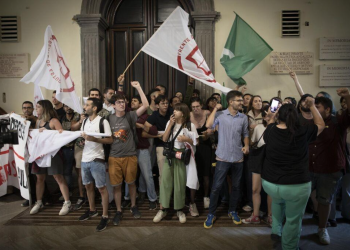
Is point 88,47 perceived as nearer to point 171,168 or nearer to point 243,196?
point 171,168

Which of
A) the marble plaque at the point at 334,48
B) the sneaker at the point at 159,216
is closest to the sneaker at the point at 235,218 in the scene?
the sneaker at the point at 159,216

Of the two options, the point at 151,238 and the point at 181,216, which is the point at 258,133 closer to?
the point at 181,216

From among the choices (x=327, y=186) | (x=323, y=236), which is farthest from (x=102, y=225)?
(x=327, y=186)

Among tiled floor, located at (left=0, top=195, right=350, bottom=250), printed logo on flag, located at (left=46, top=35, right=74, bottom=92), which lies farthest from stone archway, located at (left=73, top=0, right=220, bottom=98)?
tiled floor, located at (left=0, top=195, right=350, bottom=250)

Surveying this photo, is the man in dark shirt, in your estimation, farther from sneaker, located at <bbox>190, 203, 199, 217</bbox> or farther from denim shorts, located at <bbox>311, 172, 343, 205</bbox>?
sneaker, located at <bbox>190, 203, 199, 217</bbox>

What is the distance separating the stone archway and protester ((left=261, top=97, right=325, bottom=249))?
3.98 meters

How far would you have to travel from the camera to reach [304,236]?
3617 mm

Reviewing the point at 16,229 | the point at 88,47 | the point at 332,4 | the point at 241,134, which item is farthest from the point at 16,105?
the point at 332,4

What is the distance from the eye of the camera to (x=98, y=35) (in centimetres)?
679

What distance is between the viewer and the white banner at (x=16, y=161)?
14.1 ft

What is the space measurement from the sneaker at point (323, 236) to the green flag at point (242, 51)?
9.56 feet

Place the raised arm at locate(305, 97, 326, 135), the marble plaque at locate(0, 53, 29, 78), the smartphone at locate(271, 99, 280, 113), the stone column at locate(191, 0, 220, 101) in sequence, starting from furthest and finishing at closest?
the marble plaque at locate(0, 53, 29, 78) < the stone column at locate(191, 0, 220, 101) < the smartphone at locate(271, 99, 280, 113) < the raised arm at locate(305, 97, 326, 135)

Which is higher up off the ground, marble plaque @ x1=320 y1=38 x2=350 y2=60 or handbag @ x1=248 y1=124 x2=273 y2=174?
marble plaque @ x1=320 y1=38 x2=350 y2=60

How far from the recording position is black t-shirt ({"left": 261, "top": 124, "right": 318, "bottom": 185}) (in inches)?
109
